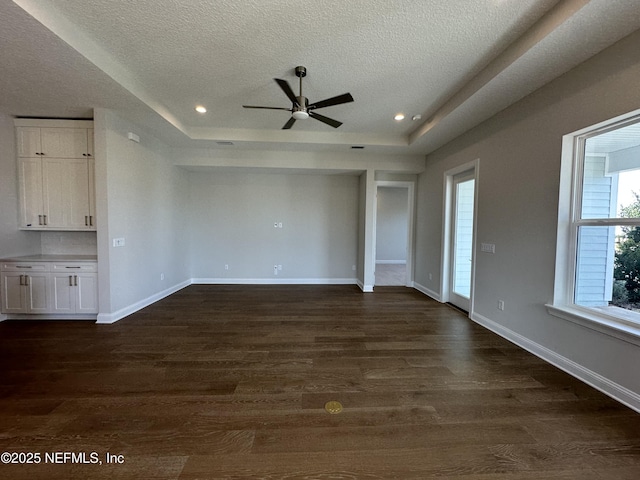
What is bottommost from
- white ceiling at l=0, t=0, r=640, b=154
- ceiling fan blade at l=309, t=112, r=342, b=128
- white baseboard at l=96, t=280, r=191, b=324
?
white baseboard at l=96, t=280, r=191, b=324

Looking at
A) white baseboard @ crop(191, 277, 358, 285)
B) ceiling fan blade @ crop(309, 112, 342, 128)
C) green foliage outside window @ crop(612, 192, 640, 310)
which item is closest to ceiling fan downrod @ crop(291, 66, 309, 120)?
ceiling fan blade @ crop(309, 112, 342, 128)

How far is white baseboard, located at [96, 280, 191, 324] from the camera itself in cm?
340

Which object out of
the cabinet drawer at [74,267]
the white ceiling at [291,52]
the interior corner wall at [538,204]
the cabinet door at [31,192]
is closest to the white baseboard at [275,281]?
the cabinet drawer at [74,267]

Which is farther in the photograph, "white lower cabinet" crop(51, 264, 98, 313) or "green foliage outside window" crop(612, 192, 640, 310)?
"white lower cabinet" crop(51, 264, 98, 313)

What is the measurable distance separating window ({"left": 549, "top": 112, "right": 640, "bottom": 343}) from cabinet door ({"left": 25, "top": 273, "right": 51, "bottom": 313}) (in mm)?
5980

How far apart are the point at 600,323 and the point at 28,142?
6695 mm

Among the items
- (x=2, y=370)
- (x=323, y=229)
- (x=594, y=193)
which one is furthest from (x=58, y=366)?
(x=594, y=193)

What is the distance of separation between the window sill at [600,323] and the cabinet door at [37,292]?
19.6ft

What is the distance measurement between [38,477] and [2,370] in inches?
66.3

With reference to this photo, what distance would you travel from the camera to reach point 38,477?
4.35 feet

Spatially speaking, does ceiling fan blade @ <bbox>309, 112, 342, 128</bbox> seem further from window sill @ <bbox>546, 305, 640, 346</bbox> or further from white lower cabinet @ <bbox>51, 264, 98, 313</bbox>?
white lower cabinet @ <bbox>51, 264, 98, 313</bbox>

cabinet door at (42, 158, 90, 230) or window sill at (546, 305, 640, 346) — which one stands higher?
cabinet door at (42, 158, 90, 230)

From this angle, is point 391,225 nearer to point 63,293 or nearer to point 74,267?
point 74,267

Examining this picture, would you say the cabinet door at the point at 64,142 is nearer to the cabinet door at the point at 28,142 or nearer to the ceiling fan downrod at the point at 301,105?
the cabinet door at the point at 28,142
